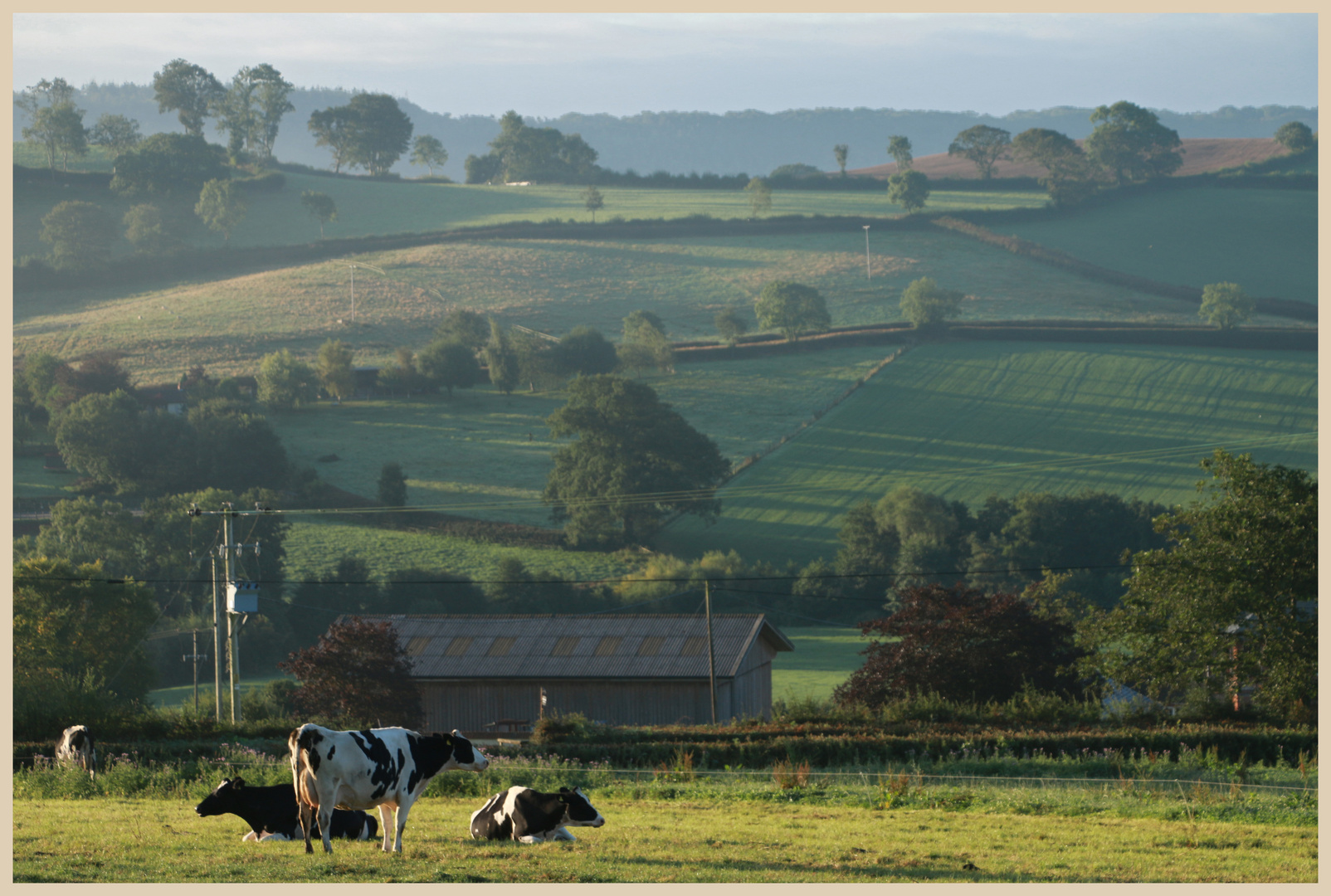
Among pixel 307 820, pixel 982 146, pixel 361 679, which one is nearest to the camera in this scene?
pixel 307 820

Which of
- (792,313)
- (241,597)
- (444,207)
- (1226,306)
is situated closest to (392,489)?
(792,313)

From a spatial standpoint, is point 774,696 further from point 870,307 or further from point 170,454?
point 870,307

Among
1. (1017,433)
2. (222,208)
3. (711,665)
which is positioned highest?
(222,208)

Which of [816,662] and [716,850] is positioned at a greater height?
[716,850]

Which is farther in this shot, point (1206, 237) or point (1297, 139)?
point (1297, 139)

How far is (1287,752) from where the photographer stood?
26250 mm

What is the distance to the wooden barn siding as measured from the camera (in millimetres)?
46375

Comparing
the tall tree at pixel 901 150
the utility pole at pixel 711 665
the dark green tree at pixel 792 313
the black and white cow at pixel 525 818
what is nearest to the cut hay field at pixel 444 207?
the tall tree at pixel 901 150

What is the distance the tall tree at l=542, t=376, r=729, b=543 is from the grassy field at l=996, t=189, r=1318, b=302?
264ft

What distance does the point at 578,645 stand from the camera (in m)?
48.0

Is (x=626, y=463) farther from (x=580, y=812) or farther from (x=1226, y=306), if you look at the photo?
(x=580, y=812)

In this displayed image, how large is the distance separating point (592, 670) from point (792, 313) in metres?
87.2

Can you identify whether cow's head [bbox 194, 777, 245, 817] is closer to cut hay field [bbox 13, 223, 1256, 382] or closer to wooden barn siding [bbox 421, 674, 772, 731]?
wooden barn siding [bbox 421, 674, 772, 731]

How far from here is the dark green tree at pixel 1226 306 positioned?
130250 millimetres
